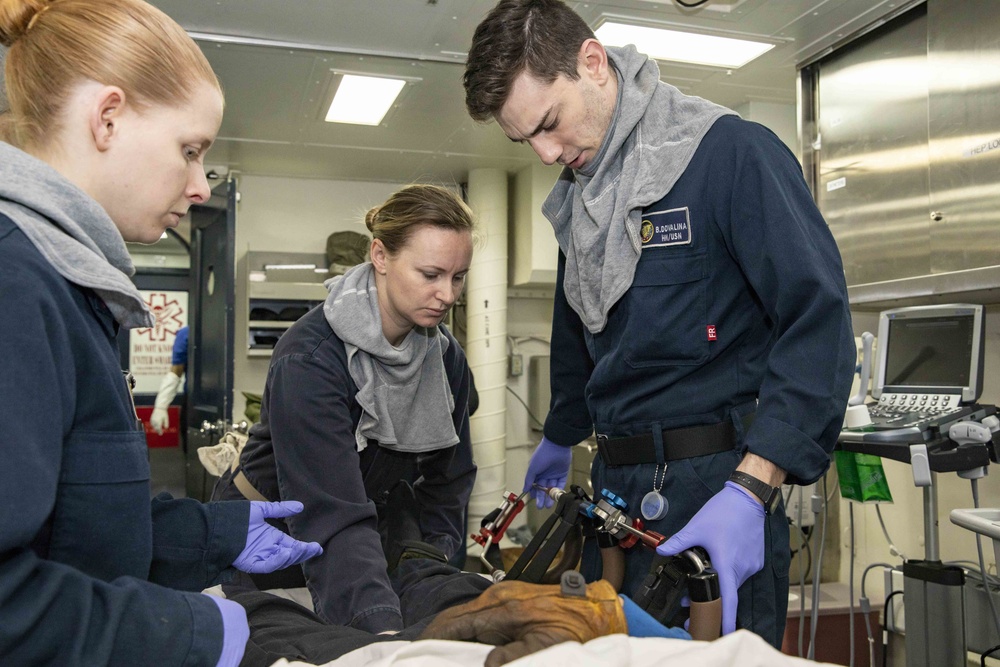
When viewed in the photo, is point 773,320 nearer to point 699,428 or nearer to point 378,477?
point 699,428

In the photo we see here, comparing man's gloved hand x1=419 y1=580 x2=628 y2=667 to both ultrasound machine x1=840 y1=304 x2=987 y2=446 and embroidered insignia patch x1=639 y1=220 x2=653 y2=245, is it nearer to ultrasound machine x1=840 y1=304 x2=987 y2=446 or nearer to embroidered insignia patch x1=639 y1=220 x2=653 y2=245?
embroidered insignia patch x1=639 y1=220 x2=653 y2=245

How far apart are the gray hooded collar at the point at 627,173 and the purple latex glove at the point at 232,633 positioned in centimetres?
82

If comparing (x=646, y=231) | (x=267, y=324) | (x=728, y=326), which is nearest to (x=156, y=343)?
(x=267, y=324)

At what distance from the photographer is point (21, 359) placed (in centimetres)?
66

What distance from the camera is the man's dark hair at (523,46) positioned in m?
1.43

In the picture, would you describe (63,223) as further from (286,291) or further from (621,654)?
(286,291)

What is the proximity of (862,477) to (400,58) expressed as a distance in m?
2.73

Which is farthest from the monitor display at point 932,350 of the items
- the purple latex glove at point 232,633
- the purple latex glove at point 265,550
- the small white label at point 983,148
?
the purple latex glove at point 232,633

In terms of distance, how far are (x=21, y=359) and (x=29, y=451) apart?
0.25 feet

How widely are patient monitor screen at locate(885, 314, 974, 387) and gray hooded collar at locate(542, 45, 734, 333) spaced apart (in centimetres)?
171

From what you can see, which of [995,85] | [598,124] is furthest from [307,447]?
[995,85]

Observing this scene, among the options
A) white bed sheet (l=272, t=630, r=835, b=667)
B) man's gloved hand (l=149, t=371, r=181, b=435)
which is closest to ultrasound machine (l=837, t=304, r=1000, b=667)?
white bed sheet (l=272, t=630, r=835, b=667)

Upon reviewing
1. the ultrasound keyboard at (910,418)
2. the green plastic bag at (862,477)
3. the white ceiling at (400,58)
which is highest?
the white ceiling at (400,58)

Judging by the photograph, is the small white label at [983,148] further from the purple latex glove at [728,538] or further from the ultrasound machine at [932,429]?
the purple latex glove at [728,538]
